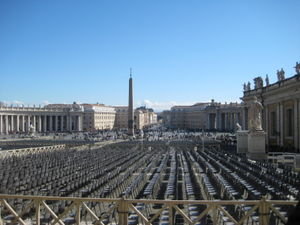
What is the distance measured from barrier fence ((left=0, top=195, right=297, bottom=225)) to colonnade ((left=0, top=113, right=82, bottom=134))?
114881mm

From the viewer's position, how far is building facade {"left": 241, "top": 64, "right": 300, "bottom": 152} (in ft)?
120

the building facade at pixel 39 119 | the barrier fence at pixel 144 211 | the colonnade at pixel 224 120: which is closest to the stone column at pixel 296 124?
the barrier fence at pixel 144 211

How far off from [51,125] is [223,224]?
149203 mm

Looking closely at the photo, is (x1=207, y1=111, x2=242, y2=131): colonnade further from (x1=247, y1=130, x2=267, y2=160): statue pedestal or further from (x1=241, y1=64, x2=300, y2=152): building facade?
(x1=247, y1=130, x2=267, y2=160): statue pedestal

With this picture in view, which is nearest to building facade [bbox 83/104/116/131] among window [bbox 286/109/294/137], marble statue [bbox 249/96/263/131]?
window [bbox 286/109/294/137]

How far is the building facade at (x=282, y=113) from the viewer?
36719mm

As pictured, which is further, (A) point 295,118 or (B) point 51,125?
(B) point 51,125

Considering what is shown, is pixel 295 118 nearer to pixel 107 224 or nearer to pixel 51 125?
pixel 107 224

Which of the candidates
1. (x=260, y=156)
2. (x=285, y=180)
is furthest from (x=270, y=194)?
(x=260, y=156)

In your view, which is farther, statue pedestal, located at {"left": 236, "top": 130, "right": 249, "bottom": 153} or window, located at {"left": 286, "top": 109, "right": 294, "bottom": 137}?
window, located at {"left": 286, "top": 109, "right": 294, "bottom": 137}

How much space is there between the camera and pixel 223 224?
911cm

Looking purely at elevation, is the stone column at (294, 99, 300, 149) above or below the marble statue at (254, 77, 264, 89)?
below

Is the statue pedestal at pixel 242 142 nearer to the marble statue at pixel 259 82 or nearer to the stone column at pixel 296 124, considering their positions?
the stone column at pixel 296 124

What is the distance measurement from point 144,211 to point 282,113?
113 ft
